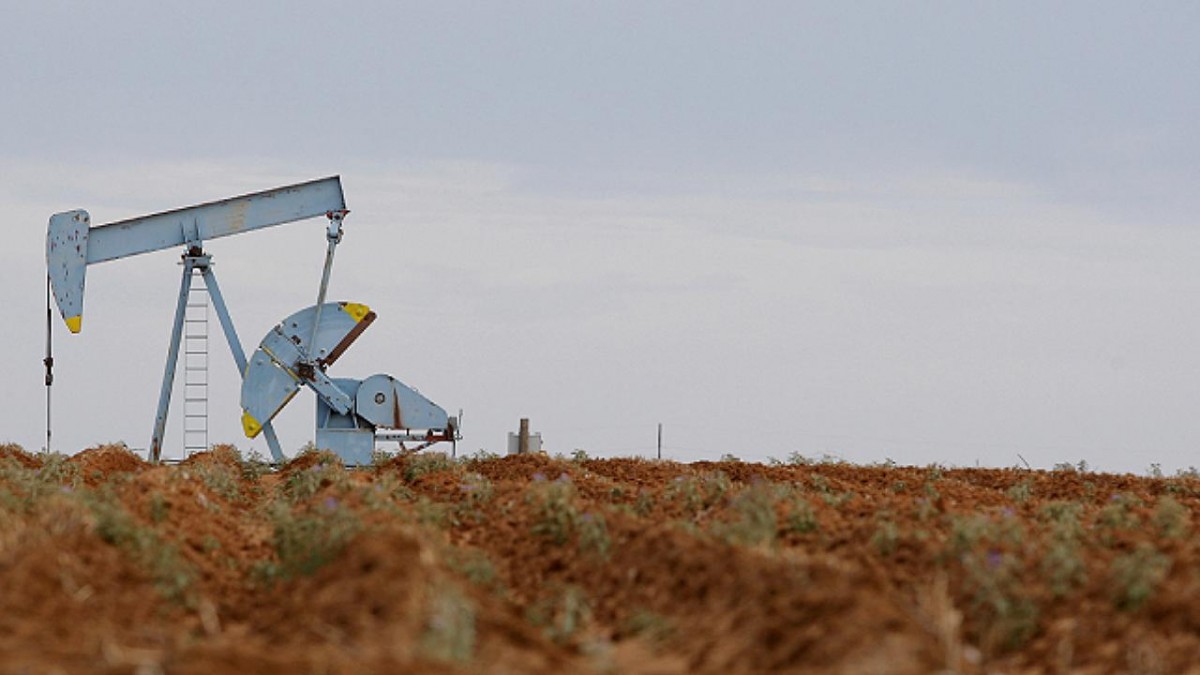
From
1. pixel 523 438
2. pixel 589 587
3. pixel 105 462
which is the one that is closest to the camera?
pixel 589 587

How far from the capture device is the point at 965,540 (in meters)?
10.1

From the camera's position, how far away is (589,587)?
10.2 metres

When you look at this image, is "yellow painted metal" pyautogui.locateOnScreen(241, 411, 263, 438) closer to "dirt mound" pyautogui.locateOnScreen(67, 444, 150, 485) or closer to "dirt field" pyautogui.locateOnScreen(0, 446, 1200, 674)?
"dirt mound" pyautogui.locateOnScreen(67, 444, 150, 485)

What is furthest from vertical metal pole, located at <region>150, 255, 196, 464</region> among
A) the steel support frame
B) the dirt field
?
the dirt field

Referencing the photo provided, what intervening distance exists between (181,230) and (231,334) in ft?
5.65

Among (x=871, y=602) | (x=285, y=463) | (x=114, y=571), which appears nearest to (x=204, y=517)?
(x=114, y=571)

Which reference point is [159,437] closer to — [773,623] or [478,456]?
[478,456]

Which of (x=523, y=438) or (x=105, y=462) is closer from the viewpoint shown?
(x=105, y=462)

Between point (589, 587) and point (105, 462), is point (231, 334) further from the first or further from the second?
point (589, 587)

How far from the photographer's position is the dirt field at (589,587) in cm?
714

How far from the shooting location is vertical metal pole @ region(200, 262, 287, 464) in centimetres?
2466

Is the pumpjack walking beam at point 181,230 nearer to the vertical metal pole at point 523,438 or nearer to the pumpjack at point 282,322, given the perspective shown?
the pumpjack at point 282,322

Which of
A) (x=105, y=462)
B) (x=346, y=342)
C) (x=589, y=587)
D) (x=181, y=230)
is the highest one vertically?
(x=181, y=230)

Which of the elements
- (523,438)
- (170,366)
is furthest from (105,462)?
(523,438)
